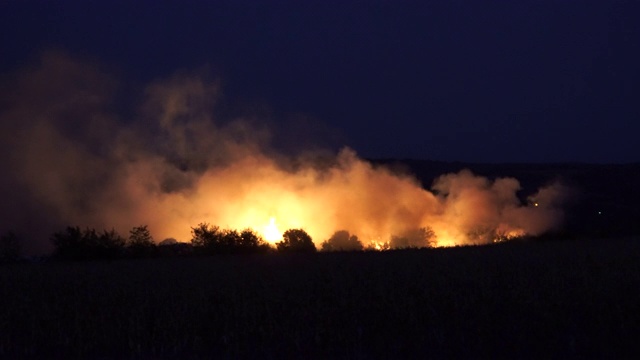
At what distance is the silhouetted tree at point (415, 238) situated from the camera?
38.5m

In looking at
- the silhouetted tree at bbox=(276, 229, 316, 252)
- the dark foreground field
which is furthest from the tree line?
the dark foreground field

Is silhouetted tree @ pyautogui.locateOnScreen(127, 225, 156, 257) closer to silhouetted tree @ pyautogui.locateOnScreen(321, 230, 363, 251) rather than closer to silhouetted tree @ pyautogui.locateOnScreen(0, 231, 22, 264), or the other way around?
silhouetted tree @ pyautogui.locateOnScreen(0, 231, 22, 264)

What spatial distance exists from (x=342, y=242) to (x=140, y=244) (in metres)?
9.55

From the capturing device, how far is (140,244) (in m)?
37.1

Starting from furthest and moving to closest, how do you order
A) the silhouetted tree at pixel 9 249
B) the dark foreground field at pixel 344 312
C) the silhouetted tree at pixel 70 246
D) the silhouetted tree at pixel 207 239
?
the silhouetted tree at pixel 9 249, the silhouetted tree at pixel 207 239, the silhouetted tree at pixel 70 246, the dark foreground field at pixel 344 312

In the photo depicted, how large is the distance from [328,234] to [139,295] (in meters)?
23.3

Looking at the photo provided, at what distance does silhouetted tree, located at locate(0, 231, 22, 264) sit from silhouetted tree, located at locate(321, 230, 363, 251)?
47.4ft

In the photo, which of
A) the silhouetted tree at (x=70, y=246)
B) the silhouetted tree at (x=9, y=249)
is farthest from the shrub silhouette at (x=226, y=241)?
the silhouetted tree at (x=9, y=249)

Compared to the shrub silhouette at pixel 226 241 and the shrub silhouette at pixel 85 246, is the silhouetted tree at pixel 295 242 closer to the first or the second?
the shrub silhouette at pixel 226 241

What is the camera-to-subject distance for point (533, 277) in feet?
61.1

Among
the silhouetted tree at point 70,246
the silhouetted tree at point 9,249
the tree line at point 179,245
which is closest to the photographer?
the silhouetted tree at point 70,246

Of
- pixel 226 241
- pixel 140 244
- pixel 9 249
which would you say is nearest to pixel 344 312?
pixel 226 241

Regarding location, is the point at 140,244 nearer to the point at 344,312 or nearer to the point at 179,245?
the point at 179,245

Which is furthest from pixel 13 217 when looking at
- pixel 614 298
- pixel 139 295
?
pixel 614 298
